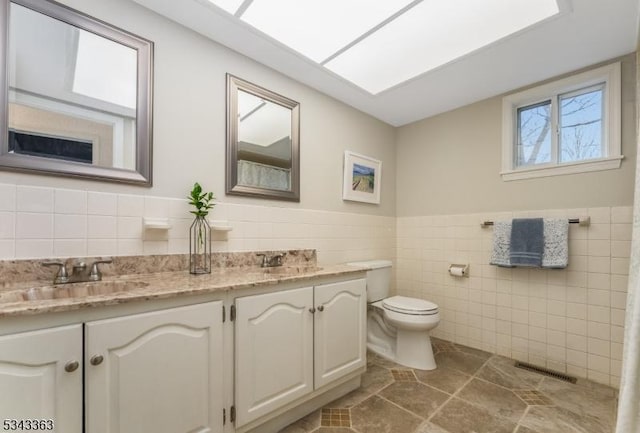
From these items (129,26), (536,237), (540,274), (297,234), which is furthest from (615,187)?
(129,26)

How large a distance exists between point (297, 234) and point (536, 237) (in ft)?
6.02

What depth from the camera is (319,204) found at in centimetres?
242

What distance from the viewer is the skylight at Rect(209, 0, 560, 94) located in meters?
1.54

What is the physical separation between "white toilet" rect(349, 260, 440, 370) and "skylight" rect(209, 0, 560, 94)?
62.2 inches

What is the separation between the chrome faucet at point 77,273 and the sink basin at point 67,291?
0.03m

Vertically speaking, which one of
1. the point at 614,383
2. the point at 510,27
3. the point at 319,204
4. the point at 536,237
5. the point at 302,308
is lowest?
the point at 614,383

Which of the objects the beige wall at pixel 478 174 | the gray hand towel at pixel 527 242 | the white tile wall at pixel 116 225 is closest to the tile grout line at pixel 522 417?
the gray hand towel at pixel 527 242

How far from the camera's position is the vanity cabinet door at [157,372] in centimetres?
96

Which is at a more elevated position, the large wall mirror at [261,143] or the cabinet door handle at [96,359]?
the large wall mirror at [261,143]

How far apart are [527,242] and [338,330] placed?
1.64 m

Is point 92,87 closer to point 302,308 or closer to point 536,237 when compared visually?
point 302,308

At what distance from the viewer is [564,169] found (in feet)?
6.96

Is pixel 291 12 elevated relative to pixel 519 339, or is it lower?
elevated

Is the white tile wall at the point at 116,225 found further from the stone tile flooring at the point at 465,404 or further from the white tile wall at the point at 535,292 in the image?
the white tile wall at the point at 535,292
